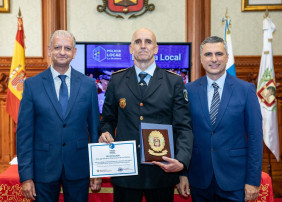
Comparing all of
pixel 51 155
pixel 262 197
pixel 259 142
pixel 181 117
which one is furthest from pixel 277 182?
pixel 51 155

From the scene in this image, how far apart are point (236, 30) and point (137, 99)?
3258 mm

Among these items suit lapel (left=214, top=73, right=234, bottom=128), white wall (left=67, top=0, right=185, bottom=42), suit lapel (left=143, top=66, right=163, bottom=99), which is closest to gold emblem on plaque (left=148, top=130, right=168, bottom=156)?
suit lapel (left=143, top=66, right=163, bottom=99)

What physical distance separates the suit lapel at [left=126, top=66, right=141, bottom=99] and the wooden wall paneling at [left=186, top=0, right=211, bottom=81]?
2.73m

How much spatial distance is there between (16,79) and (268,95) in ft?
11.1

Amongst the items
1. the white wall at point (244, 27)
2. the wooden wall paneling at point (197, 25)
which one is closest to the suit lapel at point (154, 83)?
the wooden wall paneling at point (197, 25)

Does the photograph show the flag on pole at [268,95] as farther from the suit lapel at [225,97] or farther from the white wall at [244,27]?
the suit lapel at [225,97]

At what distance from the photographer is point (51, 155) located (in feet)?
5.77

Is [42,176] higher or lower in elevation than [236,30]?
lower

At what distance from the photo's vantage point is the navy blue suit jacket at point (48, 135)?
1.74 meters

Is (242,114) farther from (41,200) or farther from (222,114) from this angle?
(41,200)

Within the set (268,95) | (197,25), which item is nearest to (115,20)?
(197,25)

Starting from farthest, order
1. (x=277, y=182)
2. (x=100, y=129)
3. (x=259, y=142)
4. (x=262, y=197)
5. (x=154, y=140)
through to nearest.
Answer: (x=277, y=182) < (x=262, y=197) < (x=100, y=129) < (x=259, y=142) < (x=154, y=140)

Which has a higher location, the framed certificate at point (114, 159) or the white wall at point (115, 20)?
the white wall at point (115, 20)

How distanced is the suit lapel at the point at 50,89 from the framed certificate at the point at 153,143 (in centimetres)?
53
